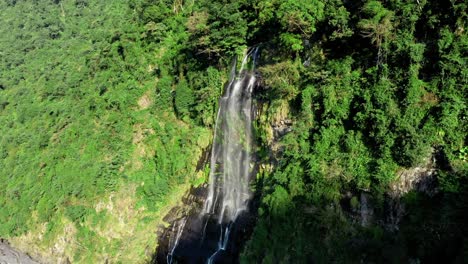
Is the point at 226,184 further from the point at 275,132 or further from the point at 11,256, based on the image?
the point at 11,256

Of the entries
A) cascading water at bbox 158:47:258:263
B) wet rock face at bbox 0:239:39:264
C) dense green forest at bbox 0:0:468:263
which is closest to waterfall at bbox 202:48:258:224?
cascading water at bbox 158:47:258:263

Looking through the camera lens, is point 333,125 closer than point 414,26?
No

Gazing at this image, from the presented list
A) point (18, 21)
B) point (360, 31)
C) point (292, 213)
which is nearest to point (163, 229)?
point (292, 213)

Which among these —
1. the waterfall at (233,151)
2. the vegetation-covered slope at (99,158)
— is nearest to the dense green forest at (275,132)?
the vegetation-covered slope at (99,158)

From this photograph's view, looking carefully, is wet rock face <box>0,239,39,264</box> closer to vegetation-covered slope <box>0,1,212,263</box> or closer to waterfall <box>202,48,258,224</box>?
vegetation-covered slope <box>0,1,212,263</box>

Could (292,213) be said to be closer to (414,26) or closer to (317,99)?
(317,99)

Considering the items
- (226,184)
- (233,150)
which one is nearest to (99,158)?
(226,184)

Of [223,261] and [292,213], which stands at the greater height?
[292,213]
